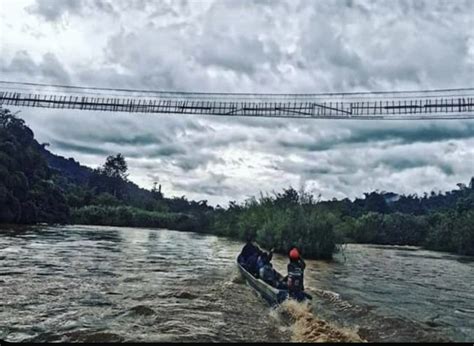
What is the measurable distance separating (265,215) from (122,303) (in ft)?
80.8

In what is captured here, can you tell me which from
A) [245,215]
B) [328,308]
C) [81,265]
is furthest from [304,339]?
[245,215]

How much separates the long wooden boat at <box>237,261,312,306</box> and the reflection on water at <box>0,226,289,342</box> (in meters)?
0.33

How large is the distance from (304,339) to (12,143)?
164ft

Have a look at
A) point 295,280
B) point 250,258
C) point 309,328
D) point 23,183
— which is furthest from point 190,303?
point 23,183

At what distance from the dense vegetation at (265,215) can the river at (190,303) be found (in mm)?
6772

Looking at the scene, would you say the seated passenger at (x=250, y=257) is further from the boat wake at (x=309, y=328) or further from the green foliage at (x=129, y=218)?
the green foliage at (x=129, y=218)

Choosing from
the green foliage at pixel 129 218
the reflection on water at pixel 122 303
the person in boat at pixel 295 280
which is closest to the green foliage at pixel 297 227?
the reflection on water at pixel 122 303

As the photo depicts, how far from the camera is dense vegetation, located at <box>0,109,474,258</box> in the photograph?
2978 centimetres

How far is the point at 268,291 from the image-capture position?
1320 cm

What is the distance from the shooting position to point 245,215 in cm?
4312

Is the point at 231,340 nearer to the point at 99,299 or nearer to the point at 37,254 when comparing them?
the point at 99,299

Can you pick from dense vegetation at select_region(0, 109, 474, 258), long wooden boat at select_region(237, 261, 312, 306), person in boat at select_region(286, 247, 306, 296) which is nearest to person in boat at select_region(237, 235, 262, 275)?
long wooden boat at select_region(237, 261, 312, 306)

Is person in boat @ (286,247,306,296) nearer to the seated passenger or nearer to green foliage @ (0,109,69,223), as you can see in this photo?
the seated passenger

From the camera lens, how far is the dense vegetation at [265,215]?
29.8 meters
